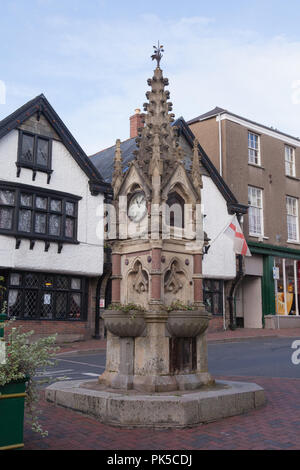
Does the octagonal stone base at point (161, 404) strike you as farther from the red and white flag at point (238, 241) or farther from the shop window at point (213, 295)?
the shop window at point (213, 295)

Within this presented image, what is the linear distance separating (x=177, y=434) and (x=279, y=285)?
78.0 feet

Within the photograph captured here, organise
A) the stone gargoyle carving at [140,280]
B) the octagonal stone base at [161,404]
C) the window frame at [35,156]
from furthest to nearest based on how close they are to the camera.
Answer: the window frame at [35,156]
the stone gargoyle carving at [140,280]
the octagonal stone base at [161,404]

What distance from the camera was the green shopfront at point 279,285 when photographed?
88.6ft

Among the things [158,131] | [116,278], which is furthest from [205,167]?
[116,278]

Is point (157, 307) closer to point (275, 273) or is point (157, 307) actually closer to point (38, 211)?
point (38, 211)

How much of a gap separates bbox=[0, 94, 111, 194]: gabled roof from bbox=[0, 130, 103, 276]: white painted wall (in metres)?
0.25

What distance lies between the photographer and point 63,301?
66.4 feet

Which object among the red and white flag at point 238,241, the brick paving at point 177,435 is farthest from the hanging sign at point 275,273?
the brick paving at point 177,435

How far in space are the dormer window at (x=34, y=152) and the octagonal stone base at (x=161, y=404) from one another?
13.4 meters

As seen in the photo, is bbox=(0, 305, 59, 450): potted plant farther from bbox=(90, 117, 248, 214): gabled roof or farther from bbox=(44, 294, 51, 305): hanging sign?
bbox=(90, 117, 248, 214): gabled roof

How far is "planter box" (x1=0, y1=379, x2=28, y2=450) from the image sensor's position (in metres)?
4.37

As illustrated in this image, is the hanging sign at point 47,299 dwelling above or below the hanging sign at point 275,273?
below

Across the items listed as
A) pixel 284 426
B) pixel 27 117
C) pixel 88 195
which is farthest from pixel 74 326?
pixel 284 426

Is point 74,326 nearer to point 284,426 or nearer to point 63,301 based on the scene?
point 63,301
